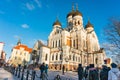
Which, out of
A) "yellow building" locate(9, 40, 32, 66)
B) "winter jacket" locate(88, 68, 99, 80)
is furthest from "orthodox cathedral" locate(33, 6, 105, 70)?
"winter jacket" locate(88, 68, 99, 80)

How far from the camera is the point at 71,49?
41.2 metres

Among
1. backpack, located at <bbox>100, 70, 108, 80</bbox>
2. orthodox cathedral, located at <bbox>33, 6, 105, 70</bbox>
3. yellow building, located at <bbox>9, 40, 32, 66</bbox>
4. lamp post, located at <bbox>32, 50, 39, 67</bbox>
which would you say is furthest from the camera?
yellow building, located at <bbox>9, 40, 32, 66</bbox>

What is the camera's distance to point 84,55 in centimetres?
4572

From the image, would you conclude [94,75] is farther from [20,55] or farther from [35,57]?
[20,55]

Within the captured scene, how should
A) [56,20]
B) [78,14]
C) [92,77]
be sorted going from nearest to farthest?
[92,77]
[78,14]
[56,20]

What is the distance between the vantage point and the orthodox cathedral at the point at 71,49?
40.5 m

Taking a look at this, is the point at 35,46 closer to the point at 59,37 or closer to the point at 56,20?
the point at 59,37

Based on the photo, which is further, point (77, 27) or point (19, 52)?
point (19, 52)

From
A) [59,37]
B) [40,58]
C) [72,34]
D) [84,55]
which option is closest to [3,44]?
[40,58]

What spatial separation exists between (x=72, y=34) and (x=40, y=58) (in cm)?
1398

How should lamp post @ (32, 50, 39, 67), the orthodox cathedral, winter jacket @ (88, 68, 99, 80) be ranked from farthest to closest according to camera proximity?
lamp post @ (32, 50, 39, 67) < the orthodox cathedral < winter jacket @ (88, 68, 99, 80)

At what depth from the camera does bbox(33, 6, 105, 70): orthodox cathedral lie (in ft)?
133

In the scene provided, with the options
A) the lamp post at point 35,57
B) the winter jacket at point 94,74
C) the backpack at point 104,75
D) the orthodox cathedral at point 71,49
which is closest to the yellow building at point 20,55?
the orthodox cathedral at point 71,49

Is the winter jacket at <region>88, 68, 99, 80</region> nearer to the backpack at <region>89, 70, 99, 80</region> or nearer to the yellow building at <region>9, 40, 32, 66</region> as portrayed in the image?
the backpack at <region>89, 70, 99, 80</region>
